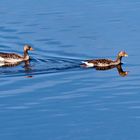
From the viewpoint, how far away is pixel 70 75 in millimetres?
27703

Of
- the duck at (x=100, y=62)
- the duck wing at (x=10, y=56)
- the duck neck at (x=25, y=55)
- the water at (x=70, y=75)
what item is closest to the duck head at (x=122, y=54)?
the duck at (x=100, y=62)

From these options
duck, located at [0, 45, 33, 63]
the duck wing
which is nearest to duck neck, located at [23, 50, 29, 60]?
duck, located at [0, 45, 33, 63]

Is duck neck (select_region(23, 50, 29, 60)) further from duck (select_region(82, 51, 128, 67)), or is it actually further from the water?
duck (select_region(82, 51, 128, 67))

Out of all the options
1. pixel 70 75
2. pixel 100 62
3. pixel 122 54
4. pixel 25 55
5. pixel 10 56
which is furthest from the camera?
pixel 25 55

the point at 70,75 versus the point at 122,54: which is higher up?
the point at 122,54

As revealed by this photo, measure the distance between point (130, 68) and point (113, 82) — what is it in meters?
2.51

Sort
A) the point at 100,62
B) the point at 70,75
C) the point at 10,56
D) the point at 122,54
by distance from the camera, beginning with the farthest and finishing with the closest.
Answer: the point at 10,56 < the point at 122,54 < the point at 100,62 < the point at 70,75

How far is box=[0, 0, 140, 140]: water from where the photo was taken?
21156 mm

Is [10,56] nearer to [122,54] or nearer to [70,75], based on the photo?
[70,75]

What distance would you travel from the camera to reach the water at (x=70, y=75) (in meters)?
21.2

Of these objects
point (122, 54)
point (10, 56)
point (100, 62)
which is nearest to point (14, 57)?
point (10, 56)

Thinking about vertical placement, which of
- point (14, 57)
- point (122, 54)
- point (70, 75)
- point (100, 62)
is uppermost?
point (14, 57)

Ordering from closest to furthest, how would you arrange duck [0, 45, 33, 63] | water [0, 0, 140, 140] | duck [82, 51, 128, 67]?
water [0, 0, 140, 140], duck [82, 51, 128, 67], duck [0, 45, 33, 63]

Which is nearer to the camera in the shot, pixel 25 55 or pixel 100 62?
pixel 100 62
